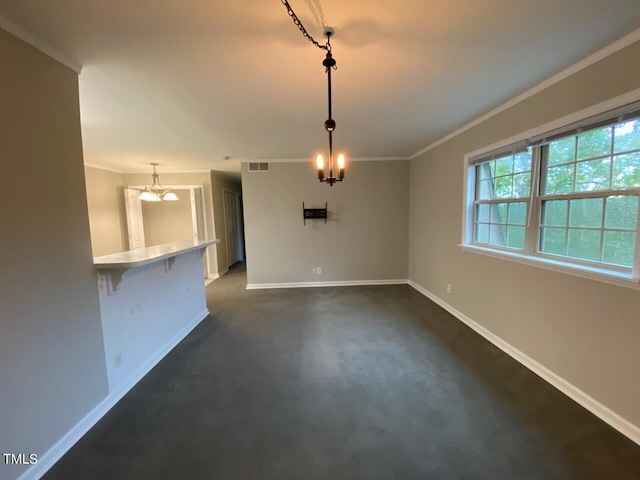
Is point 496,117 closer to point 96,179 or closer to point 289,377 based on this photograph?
point 289,377

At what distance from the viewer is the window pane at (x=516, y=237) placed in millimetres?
2686

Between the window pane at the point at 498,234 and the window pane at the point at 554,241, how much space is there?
0.46 meters

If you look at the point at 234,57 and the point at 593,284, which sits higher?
the point at 234,57

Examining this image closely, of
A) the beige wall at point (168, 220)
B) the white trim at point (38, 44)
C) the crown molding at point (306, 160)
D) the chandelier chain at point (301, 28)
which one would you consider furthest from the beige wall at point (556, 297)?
the beige wall at point (168, 220)

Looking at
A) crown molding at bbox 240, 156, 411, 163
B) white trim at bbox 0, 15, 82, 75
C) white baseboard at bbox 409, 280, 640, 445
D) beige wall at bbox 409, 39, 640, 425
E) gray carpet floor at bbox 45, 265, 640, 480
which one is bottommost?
gray carpet floor at bbox 45, 265, 640, 480

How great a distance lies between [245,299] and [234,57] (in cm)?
366

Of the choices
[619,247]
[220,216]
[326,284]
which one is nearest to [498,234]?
[619,247]

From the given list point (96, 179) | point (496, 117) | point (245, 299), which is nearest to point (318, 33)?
point (496, 117)

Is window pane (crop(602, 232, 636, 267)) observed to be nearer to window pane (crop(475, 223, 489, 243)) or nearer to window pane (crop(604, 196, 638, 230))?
window pane (crop(604, 196, 638, 230))

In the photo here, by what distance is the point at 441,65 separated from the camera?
1966 mm

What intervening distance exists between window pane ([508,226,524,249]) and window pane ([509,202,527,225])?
0.06 metres

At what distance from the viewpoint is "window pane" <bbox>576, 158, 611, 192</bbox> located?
6.33ft

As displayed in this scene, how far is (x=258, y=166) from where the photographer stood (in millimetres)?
5039

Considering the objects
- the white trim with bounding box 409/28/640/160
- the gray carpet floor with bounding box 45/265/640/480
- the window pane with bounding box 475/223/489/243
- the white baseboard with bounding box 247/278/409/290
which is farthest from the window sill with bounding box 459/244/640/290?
the white baseboard with bounding box 247/278/409/290
